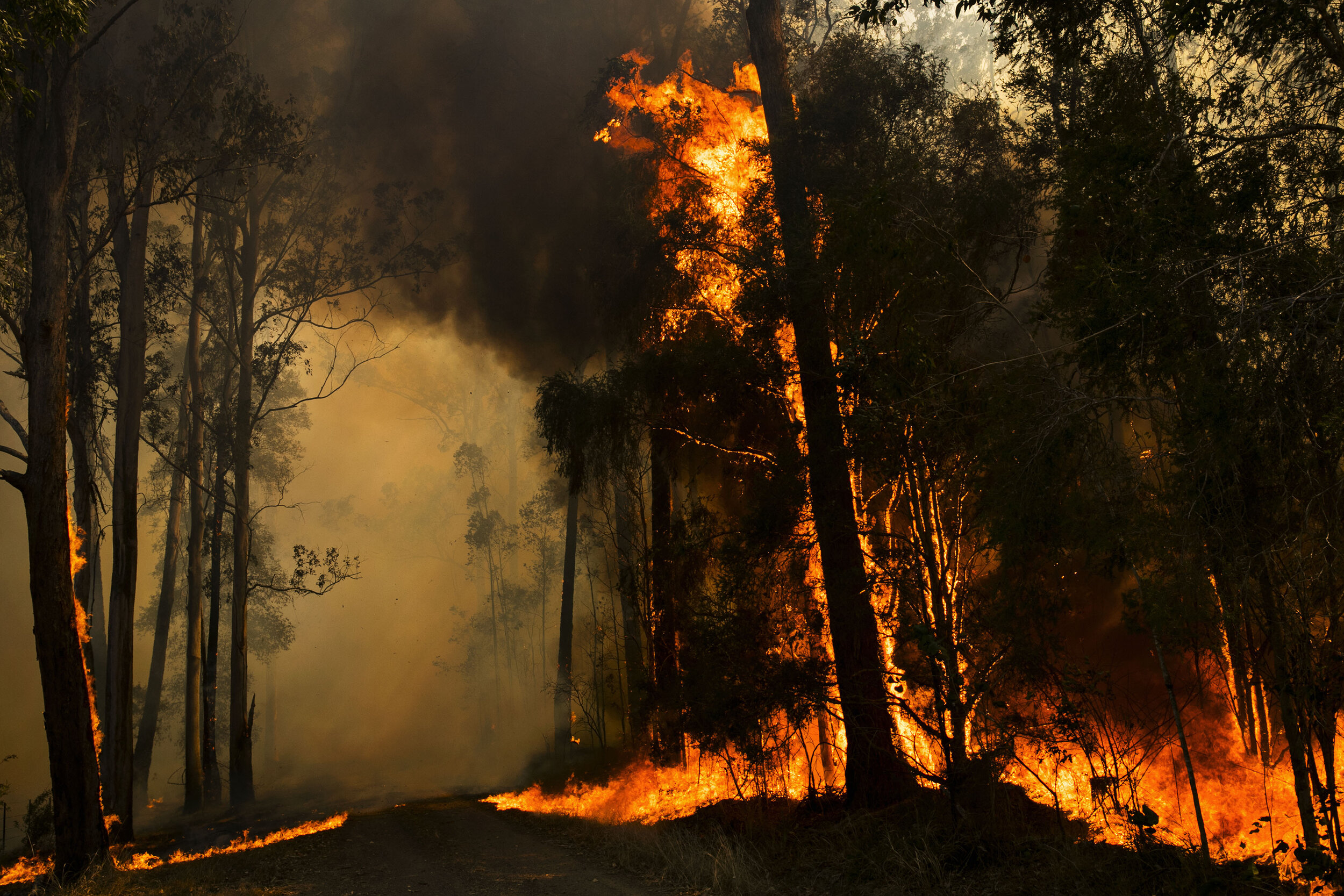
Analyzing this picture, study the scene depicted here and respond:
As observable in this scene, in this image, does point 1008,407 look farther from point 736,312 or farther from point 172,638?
point 172,638

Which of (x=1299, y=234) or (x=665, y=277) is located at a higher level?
(x=665, y=277)

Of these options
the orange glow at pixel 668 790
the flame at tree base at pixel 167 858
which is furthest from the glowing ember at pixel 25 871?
the orange glow at pixel 668 790

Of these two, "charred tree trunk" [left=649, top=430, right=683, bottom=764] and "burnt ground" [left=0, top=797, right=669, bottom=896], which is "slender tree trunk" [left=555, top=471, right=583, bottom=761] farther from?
"burnt ground" [left=0, top=797, right=669, bottom=896]

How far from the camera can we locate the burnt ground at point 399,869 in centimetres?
712

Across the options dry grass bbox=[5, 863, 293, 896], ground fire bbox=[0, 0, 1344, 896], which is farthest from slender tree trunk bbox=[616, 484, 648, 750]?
dry grass bbox=[5, 863, 293, 896]

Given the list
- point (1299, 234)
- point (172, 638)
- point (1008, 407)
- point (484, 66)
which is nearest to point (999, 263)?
point (1008, 407)

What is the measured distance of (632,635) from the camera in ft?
57.2

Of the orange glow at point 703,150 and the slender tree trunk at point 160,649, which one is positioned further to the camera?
the slender tree trunk at point 160,649

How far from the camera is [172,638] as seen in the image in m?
35.8

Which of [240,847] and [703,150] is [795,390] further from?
[240,847]

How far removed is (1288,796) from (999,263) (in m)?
6.09

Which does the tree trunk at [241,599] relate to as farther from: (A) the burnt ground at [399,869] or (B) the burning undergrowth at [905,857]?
(B) the burning undergrowth at [905,857]

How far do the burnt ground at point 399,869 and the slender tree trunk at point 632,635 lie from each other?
6.13 ft

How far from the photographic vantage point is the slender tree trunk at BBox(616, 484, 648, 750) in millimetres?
10594
